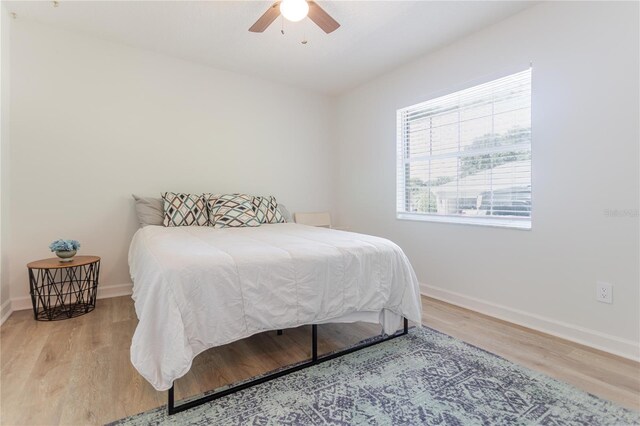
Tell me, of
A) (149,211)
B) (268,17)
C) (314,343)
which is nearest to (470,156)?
(268,17)

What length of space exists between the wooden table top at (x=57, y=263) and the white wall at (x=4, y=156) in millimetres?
234

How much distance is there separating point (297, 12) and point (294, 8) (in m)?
0.04

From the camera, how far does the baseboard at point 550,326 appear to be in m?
1.95

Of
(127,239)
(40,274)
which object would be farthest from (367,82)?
(40,274)

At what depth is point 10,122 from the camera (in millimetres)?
2617

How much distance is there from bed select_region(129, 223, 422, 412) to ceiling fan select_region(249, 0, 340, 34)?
4.75ft

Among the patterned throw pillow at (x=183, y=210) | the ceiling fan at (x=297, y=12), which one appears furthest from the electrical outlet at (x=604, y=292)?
the patterned throw pillow at (x=183, y=210)

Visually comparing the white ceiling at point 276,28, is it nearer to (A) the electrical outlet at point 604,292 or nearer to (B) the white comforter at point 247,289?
(B) the white comforter at point 247,289

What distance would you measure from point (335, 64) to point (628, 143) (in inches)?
98.9

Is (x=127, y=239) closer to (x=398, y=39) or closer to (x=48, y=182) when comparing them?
(x=48, y=182)

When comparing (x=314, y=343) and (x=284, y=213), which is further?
(x=284, y=213)

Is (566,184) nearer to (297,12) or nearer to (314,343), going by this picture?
(314,343)

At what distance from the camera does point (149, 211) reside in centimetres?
296

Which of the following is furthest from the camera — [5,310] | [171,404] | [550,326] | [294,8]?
[5,310]
